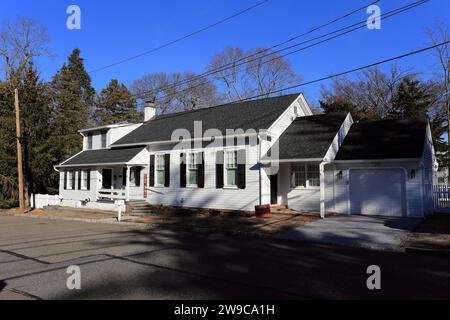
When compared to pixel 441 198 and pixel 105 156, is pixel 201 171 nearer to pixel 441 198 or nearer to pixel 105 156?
pixel 105 156

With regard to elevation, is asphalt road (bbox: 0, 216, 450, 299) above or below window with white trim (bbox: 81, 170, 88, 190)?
below

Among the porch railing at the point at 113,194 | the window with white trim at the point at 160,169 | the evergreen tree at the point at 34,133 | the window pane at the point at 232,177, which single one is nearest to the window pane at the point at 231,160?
the window pane at the point at 232,177

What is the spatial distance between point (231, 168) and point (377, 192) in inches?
281

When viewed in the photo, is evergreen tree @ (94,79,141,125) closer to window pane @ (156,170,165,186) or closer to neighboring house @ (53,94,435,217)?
neighboring house @ (53,94,435,217)

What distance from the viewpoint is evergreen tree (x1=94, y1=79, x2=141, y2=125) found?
1858 inches

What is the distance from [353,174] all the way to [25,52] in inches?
1127

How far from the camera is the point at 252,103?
22.4 meters

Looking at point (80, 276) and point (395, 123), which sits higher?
point (395, 123)

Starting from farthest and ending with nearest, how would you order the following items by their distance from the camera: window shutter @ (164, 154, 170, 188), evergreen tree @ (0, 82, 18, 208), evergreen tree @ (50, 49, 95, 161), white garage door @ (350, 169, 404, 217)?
evergreen tree @ (50, 49, 95, 161) < evergreen tree @ (0, 82, 18, 208) < window shutter @ (164, 154, 170, 188) < white garage door @ (350, 169, 404, 217)

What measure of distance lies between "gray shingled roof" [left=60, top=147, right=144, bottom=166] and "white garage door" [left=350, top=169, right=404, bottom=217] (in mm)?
12623

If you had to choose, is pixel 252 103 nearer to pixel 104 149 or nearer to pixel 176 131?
pixel 176 131

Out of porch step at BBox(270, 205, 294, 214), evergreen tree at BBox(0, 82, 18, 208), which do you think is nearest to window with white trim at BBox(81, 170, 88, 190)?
evergreen tree at BBox(0, 82, 18, 208)
